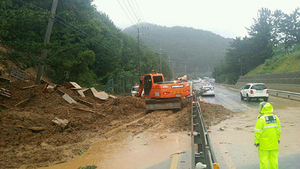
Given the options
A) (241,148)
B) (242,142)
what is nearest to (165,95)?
(242,142)

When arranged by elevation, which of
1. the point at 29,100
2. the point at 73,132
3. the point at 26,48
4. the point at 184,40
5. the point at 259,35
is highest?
the point at 184,40

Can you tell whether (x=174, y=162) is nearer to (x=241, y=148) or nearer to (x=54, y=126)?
(x=241, y=148)

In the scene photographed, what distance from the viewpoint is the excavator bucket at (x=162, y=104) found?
53.4 feet

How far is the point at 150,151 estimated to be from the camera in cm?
819

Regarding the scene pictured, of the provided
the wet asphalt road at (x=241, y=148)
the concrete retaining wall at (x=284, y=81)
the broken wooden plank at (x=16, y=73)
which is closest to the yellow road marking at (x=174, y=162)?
the wet asphalt road at (x=241, y=148)

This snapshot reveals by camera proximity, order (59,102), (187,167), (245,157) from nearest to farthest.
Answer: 1. (187,167)
2. (245,157)
3. (59,102)

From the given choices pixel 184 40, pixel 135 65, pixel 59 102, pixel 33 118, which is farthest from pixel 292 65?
pixel 184 40

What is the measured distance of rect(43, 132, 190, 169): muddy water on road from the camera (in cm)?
710

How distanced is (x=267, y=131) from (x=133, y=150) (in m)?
4.45

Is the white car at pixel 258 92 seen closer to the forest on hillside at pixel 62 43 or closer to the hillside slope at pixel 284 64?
the forest on hillside at pixel 62 43

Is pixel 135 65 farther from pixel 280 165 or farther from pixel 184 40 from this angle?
pixel 184 40

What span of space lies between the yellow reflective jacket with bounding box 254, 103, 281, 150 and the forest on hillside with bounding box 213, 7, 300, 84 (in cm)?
5214

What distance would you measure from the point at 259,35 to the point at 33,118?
70440 mm

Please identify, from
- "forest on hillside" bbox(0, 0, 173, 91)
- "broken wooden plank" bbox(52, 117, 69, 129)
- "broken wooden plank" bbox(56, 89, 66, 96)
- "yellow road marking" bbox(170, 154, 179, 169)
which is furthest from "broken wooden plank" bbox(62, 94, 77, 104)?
"yellow road marking" bbox(170, 154, 179, 169)
